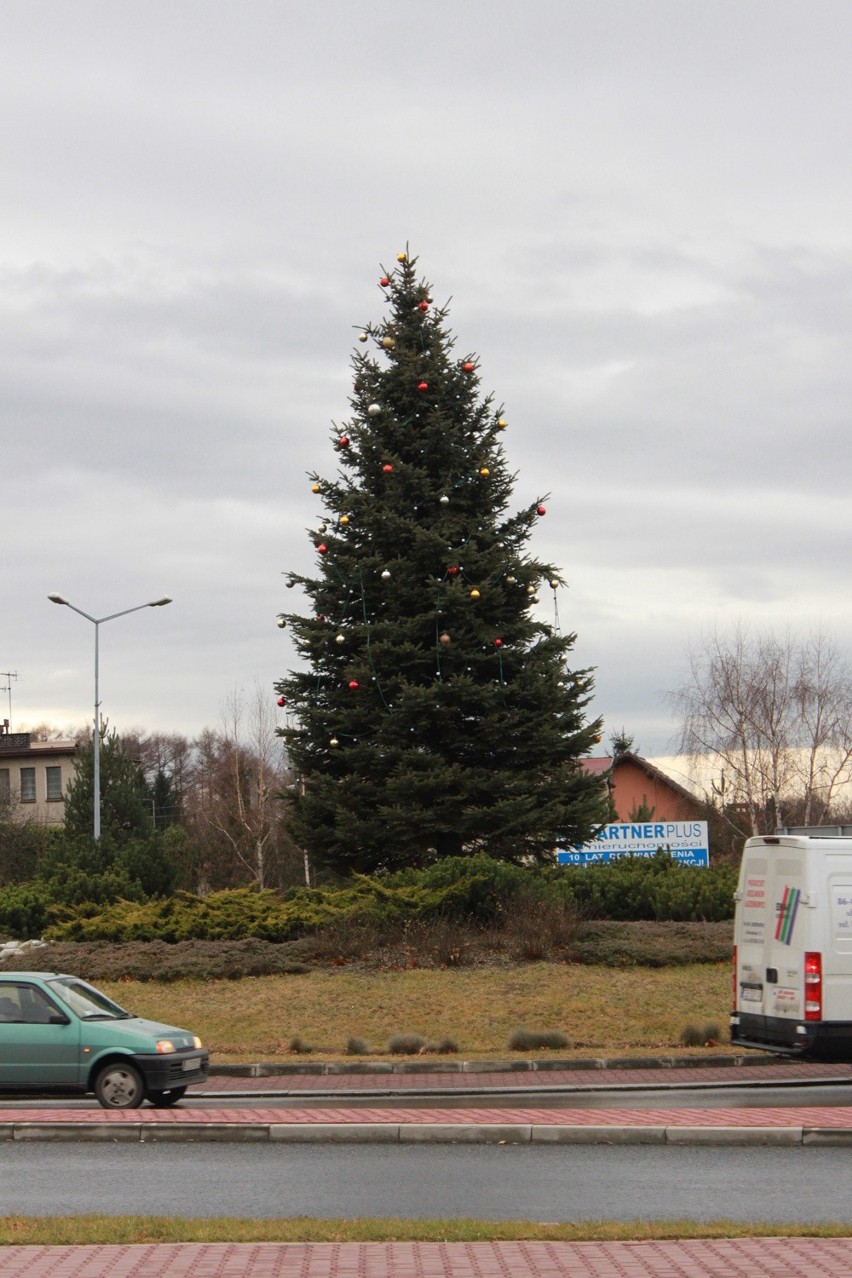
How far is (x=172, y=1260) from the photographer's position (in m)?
8.17

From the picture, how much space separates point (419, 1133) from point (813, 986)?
5.08 meters

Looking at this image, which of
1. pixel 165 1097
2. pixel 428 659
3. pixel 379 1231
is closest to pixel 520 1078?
pixel 165 1097

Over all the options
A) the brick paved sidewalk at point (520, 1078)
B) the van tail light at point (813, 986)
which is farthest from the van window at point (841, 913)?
the brick paved sidewalk at point (520, 1078)

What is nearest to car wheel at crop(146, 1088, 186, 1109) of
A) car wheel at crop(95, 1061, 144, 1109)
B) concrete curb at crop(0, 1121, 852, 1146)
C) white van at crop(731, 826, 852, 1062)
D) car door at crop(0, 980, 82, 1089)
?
car wheel at crop(95, 1061, 144, 1109)

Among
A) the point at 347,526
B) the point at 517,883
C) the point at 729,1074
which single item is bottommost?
the point at 729,1074

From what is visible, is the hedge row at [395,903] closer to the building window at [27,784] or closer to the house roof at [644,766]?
the house roof at [644,766]

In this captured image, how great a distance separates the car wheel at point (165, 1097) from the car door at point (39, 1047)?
2.73 ft

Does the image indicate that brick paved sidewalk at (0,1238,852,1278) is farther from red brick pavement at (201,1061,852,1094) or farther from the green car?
red brick pavement at (201,1061,852,1094)

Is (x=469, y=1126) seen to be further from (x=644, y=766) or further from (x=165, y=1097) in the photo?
(x=644, y=766)

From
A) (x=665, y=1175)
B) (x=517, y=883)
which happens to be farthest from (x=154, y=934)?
(x=665, y=1175)

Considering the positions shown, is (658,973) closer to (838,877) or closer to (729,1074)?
(729,1074)

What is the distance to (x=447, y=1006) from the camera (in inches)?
879

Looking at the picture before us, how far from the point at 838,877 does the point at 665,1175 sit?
5901 mm

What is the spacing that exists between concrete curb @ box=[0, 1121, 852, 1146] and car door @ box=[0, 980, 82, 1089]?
2384 millimetres
